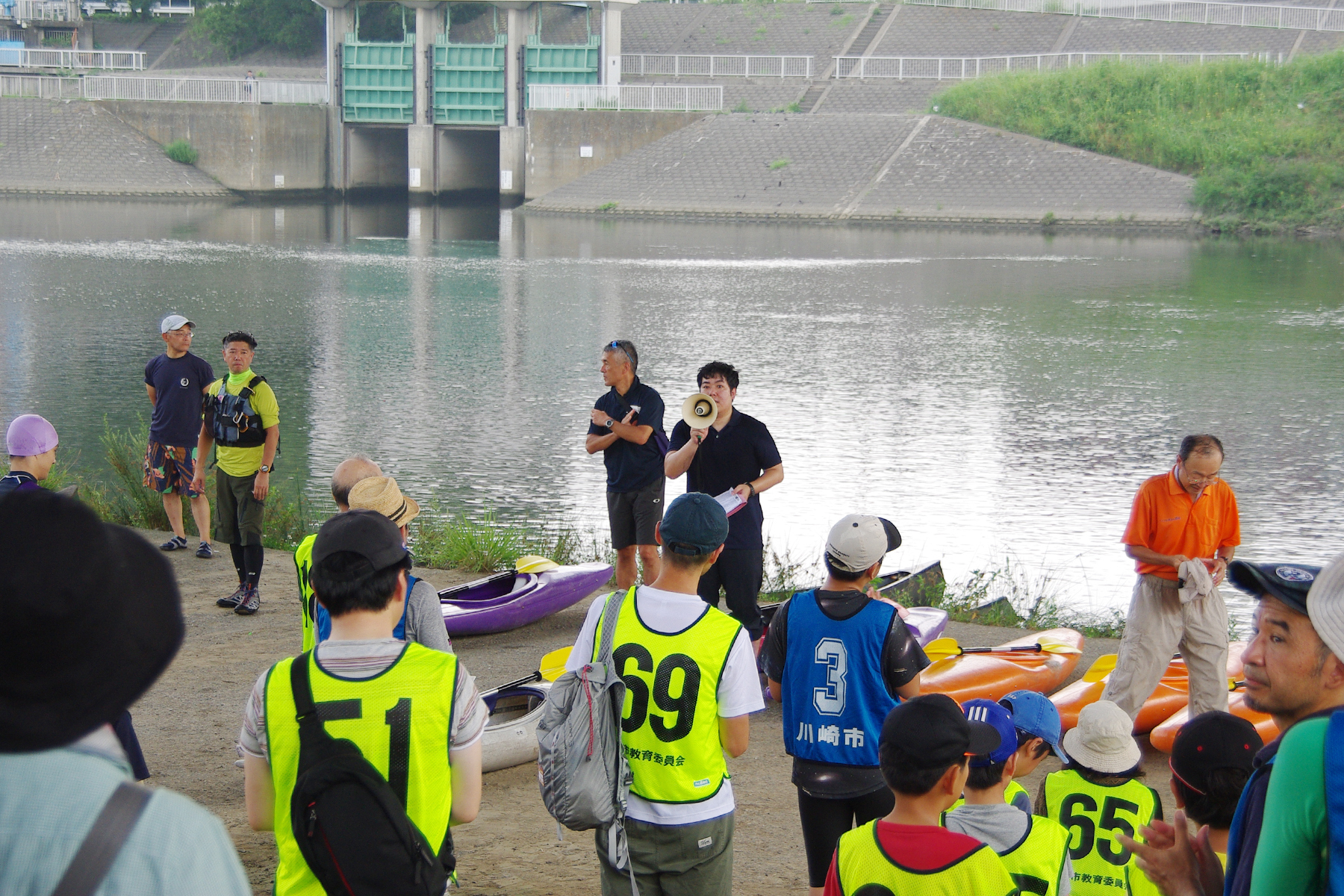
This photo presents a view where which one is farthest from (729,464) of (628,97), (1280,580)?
(628,97)

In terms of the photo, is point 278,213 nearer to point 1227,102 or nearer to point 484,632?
point 1227,102

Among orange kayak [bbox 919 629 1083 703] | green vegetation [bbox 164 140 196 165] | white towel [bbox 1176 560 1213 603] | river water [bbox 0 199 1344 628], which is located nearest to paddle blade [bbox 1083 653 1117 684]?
orange kayak [bbox 919 629 1083 703]

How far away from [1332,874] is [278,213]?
50894 mm

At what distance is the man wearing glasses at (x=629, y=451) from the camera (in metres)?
7.99

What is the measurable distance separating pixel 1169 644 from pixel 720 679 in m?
3.62

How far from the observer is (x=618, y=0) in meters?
53.7

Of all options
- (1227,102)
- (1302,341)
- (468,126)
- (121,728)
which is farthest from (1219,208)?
(121,728)

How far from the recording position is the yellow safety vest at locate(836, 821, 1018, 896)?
281cm

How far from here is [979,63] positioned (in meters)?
55.2

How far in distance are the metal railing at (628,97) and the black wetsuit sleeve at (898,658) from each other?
49855 millimetres

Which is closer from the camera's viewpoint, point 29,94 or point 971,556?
point 971,556

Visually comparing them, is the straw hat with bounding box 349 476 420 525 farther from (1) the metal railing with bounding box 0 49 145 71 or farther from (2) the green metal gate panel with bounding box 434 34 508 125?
(1) the metal railing with bounding box 0 49 145 71

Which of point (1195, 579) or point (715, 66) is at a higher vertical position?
point (715, 66)

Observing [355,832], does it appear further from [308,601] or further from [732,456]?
[732,456]
